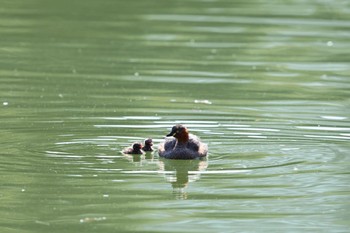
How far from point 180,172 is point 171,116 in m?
2.36

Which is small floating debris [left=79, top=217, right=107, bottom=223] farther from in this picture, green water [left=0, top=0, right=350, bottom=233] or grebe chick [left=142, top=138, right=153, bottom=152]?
grebe chick [left=142, top=138, right=153, bottom=152]

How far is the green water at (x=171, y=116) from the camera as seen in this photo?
394 inches

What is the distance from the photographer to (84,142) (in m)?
12.4

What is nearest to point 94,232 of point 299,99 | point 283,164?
point 283,164

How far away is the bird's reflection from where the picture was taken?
10833 mm

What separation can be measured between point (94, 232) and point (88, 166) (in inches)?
85.2

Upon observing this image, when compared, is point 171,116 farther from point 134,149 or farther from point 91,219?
point 91,219

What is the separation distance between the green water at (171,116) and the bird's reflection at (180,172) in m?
0.03

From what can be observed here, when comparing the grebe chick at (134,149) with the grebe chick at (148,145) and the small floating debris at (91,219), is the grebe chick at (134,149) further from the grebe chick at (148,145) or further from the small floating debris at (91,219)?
the small floating debris at (91,219)

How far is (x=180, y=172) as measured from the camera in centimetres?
1166

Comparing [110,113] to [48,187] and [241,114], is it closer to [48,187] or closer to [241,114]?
[241,114]

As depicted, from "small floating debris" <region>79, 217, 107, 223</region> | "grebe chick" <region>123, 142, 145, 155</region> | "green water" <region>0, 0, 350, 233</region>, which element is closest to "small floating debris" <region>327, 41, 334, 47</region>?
"green water" <region>0, 0, 350, 233</region>

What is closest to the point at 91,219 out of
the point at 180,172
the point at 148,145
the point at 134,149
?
the point at 180,172

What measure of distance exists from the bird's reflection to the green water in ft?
0.09
